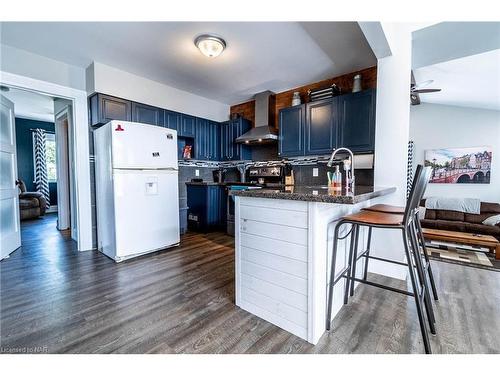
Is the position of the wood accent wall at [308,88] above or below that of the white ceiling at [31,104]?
below

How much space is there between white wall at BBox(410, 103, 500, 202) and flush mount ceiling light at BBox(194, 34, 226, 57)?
181 inches

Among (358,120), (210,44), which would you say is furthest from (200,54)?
(358,120)

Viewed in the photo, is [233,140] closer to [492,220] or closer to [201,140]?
[201,140]

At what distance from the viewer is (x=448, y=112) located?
447cm

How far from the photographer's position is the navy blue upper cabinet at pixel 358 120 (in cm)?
278

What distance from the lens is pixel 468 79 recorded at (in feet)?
10.5

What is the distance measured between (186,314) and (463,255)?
3721 mm

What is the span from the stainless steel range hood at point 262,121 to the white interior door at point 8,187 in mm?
3278

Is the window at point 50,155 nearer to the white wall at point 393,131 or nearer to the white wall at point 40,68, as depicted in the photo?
the white wall at point 40,68

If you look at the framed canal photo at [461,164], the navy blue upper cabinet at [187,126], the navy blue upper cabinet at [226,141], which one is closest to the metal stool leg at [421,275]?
the navy blue upper cabinet at [226,141]

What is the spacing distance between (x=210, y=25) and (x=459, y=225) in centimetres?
499

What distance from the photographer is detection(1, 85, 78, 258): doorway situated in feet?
11.7

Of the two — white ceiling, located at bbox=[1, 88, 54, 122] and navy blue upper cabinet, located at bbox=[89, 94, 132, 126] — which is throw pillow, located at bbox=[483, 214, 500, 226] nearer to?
navy blue upper cabinet, located at bbox=[89, 94, 132, 126]
